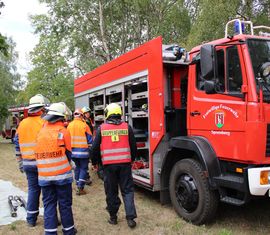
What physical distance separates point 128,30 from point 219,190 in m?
25.1

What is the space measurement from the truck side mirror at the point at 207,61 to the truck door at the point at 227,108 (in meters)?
0.12

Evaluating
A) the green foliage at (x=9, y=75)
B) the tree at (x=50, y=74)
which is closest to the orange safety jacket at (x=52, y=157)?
the tree at (x=50, y=74)

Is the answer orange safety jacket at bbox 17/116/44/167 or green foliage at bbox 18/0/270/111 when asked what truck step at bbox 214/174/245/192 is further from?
green foliage at bbox 18/0/270/111

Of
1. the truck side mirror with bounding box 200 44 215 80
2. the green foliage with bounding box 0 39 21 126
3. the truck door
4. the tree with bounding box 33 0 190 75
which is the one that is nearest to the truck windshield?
the truck door

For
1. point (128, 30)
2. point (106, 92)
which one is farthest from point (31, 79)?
point (106, 92)

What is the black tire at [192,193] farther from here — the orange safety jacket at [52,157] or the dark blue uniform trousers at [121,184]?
the orange safety jacket at [52,157]

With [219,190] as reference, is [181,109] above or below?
above

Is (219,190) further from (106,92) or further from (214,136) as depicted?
(106,92)

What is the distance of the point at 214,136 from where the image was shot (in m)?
5.13

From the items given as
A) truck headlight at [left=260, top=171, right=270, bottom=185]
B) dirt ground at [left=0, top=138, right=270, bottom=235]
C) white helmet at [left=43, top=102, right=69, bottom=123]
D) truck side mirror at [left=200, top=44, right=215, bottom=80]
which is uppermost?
truck side mirror at [left=200, top=44, right=215, bottom=80]

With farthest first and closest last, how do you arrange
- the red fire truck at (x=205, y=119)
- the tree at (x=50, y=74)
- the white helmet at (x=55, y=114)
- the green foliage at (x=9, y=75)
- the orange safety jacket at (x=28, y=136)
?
the green foliage at (x=9, y=75) → the tree at (x=50, y=74) → the orange safety jacket at (x=28, y=136) → the white helmet at (x=55, y=114) → the red fire truck at (x=205, y=119)

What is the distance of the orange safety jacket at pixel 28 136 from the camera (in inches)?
Answer: 216

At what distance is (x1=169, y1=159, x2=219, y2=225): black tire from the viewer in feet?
16.9

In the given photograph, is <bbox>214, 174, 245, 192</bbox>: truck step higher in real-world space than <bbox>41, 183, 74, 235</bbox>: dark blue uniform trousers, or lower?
higher
